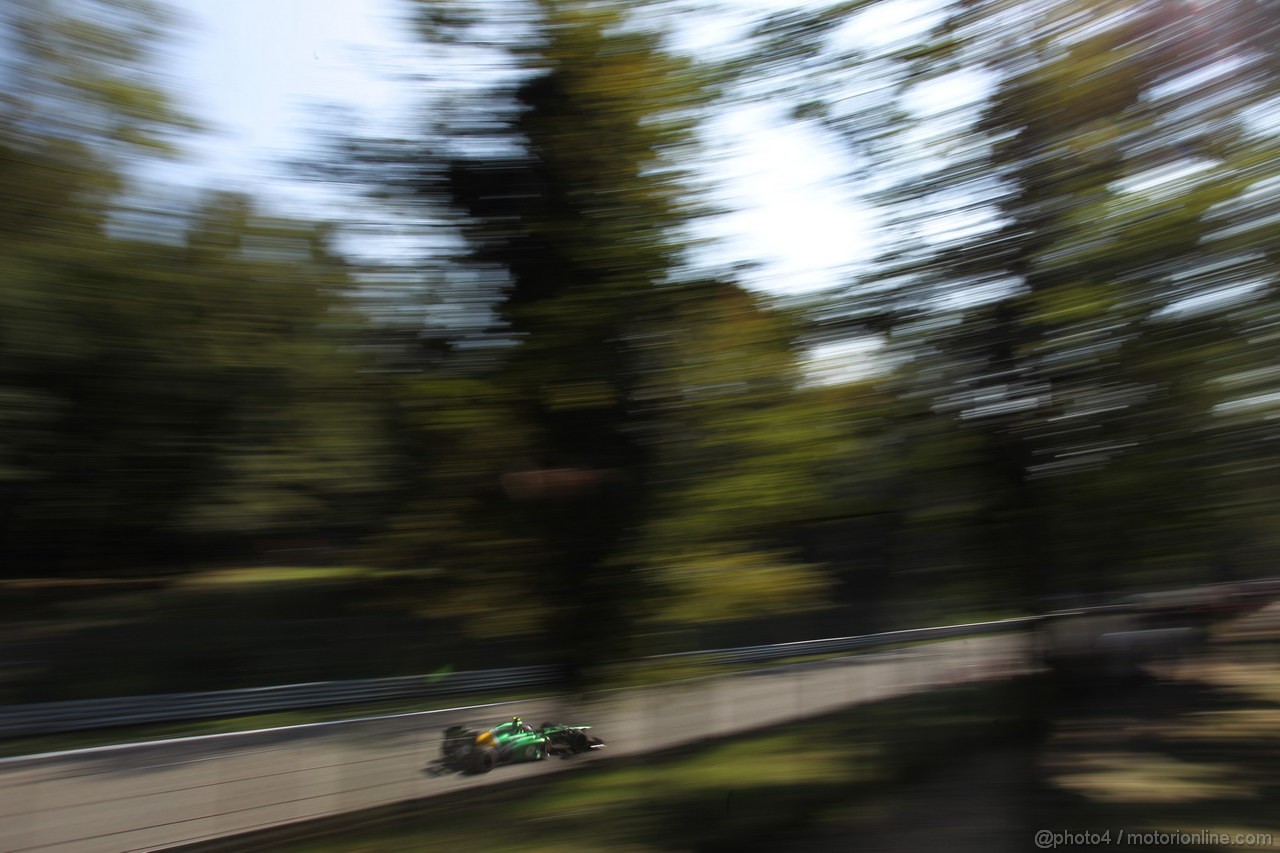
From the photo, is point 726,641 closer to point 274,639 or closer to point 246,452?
point 246,452

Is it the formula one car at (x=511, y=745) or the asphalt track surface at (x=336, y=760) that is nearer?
the asphalt track surface at (x=336, y=760)

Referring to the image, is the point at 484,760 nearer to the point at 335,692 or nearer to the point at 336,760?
the point at 336,760

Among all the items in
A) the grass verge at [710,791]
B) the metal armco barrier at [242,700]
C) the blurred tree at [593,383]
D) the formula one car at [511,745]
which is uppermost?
the blurred tree at [593,383]

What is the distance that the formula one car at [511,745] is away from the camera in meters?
4.46

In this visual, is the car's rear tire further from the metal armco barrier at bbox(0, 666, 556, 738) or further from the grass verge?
the metal armco barrier at bbox(0, 666, 556, 738)

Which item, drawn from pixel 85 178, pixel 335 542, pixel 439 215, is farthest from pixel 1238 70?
pixel 85 178

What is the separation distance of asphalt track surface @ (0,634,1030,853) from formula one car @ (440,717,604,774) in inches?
2.2

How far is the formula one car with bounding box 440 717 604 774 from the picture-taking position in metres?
4.46

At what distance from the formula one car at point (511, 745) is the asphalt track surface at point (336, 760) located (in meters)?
0.06

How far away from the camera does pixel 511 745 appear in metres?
4.61

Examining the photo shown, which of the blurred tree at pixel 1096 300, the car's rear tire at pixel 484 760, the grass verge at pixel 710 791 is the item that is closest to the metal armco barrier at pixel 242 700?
the car's rear tire at pixel 484 760

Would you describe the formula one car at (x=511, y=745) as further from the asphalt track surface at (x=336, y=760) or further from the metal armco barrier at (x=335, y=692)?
the metal armco barrier at (x=335, y=692)

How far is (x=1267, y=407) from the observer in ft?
11.3

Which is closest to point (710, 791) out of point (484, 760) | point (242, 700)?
point (484, 760)
